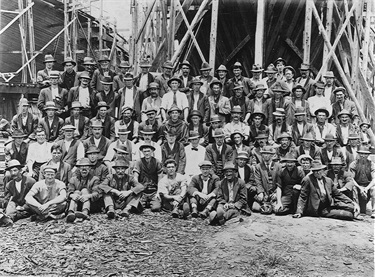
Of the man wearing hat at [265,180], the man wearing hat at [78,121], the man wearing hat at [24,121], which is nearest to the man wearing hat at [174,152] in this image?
the man wearing hat at [265,180]

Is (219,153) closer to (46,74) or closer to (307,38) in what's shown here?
(307,38)

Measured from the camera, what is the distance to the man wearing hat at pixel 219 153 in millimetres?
8664

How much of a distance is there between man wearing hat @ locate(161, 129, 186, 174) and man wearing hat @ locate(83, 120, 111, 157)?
1195 mm

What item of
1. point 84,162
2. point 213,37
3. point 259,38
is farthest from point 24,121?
point 259,38

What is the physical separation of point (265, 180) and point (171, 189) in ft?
5.86

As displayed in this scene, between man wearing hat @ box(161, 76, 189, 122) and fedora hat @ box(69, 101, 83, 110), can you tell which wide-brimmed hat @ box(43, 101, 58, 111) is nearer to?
fedora hat @ box(69, 101, 83, 110)

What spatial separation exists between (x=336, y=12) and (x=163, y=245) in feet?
31.5

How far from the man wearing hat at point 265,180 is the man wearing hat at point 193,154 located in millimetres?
1149

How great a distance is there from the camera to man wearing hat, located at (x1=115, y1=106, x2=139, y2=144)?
31.2ft

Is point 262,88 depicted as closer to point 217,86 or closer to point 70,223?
point 217,86

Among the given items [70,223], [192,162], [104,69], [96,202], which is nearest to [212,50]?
[104,69]

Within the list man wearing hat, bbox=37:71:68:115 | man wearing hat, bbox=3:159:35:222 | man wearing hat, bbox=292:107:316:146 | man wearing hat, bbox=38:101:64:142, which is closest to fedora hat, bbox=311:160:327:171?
man wearing hat, bbox=292:107:316:146

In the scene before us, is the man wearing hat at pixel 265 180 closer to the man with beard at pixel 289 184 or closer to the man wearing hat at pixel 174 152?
the man with beard at pixel 289 184

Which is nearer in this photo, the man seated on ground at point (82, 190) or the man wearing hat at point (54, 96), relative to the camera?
the man seated on ground at point (82, 190)
